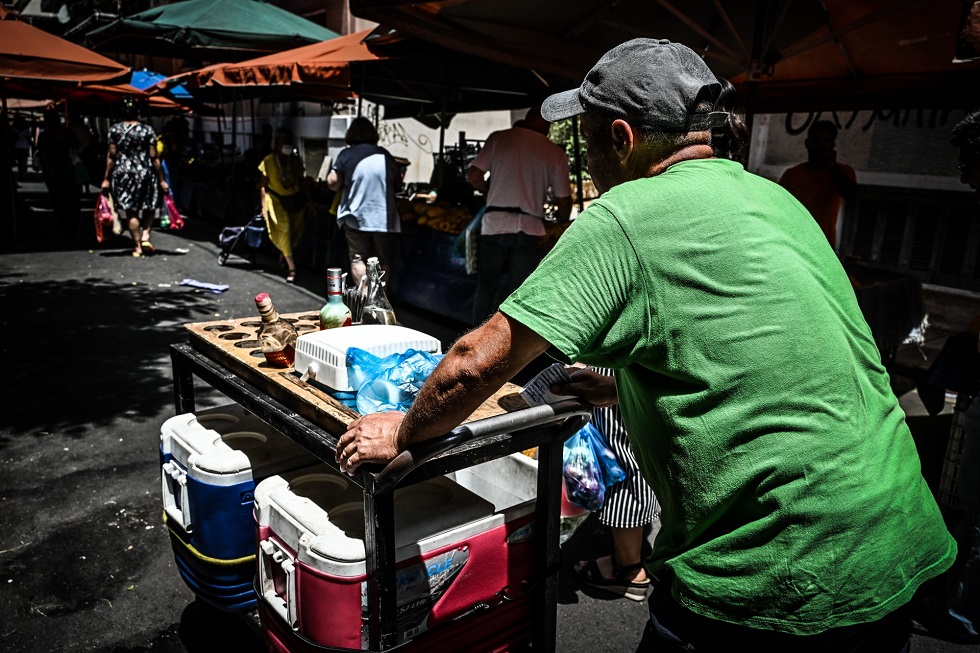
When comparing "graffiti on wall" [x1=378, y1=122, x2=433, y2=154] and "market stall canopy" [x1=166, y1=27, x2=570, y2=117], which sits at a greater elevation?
"market stall canopy" [x1=166, y1=27, x2=570, y2=117]

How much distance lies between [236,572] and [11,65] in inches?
338

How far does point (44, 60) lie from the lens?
8.64 metres

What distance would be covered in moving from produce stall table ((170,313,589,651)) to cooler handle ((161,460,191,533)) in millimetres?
346

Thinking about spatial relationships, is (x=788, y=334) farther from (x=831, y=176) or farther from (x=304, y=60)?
(x=304, y=60)

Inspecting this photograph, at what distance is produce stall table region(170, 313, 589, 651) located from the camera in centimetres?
174

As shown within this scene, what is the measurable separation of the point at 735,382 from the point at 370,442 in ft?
2.72

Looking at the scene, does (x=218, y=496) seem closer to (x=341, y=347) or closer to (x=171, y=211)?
(x=341, y=347)

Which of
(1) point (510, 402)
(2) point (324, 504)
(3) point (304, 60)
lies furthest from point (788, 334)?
(3) point (304, 60)

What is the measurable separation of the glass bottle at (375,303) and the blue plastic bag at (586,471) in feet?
2.87

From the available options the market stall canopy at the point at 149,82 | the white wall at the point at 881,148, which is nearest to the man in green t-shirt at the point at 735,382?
the white wall at the point at 881,148

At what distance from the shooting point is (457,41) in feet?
18.5

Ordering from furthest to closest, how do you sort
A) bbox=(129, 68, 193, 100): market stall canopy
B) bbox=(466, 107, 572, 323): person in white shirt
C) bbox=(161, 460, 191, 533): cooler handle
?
bbox=(129, 68, 193, 100): market stall canopy → bbox=(466, 107, 572, 323): person in white shirt → bbox=(161, 460, 191, 533): cooler handle

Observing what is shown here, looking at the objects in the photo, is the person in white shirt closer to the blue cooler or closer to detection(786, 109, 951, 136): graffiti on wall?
detection(786, 109, 951, 136): graffiti on wall

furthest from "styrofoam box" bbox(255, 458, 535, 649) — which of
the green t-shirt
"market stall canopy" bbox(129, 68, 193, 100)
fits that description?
"market stall canopy" bbox(129, 68, 193, 100)
